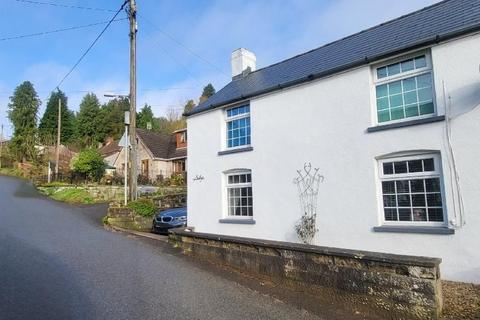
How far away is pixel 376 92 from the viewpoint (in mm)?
9062

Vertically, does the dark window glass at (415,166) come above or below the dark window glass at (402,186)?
above

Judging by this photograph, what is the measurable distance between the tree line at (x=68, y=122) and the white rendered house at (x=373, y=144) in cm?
3682

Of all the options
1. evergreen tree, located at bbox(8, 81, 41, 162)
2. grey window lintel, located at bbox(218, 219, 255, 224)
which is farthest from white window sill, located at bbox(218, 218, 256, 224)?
evergreen tree, located at bbox(8, 81, 41, 162)

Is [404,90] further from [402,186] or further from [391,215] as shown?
[391,215]

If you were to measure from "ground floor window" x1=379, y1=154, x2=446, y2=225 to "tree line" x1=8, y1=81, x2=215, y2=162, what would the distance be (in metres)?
40.8

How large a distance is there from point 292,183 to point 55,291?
6494 millimetres

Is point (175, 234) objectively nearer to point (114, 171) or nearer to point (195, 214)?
point (195, 214)

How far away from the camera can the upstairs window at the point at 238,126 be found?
39.6 ft

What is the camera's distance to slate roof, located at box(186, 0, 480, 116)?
27.1 feet

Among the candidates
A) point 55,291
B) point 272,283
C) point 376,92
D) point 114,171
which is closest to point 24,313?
point 55,291

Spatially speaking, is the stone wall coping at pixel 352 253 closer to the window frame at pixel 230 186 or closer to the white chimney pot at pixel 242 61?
the window frame at pixel 230 186

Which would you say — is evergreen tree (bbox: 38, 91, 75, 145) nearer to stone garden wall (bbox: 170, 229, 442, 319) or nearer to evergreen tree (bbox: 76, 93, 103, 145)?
evergreen tree (bbox: 76, 93, 103, 145)

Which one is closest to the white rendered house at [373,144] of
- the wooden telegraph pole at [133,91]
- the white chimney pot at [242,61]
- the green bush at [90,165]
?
the white chimney pot at [242,61]

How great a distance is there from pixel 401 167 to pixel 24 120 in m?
56.7
